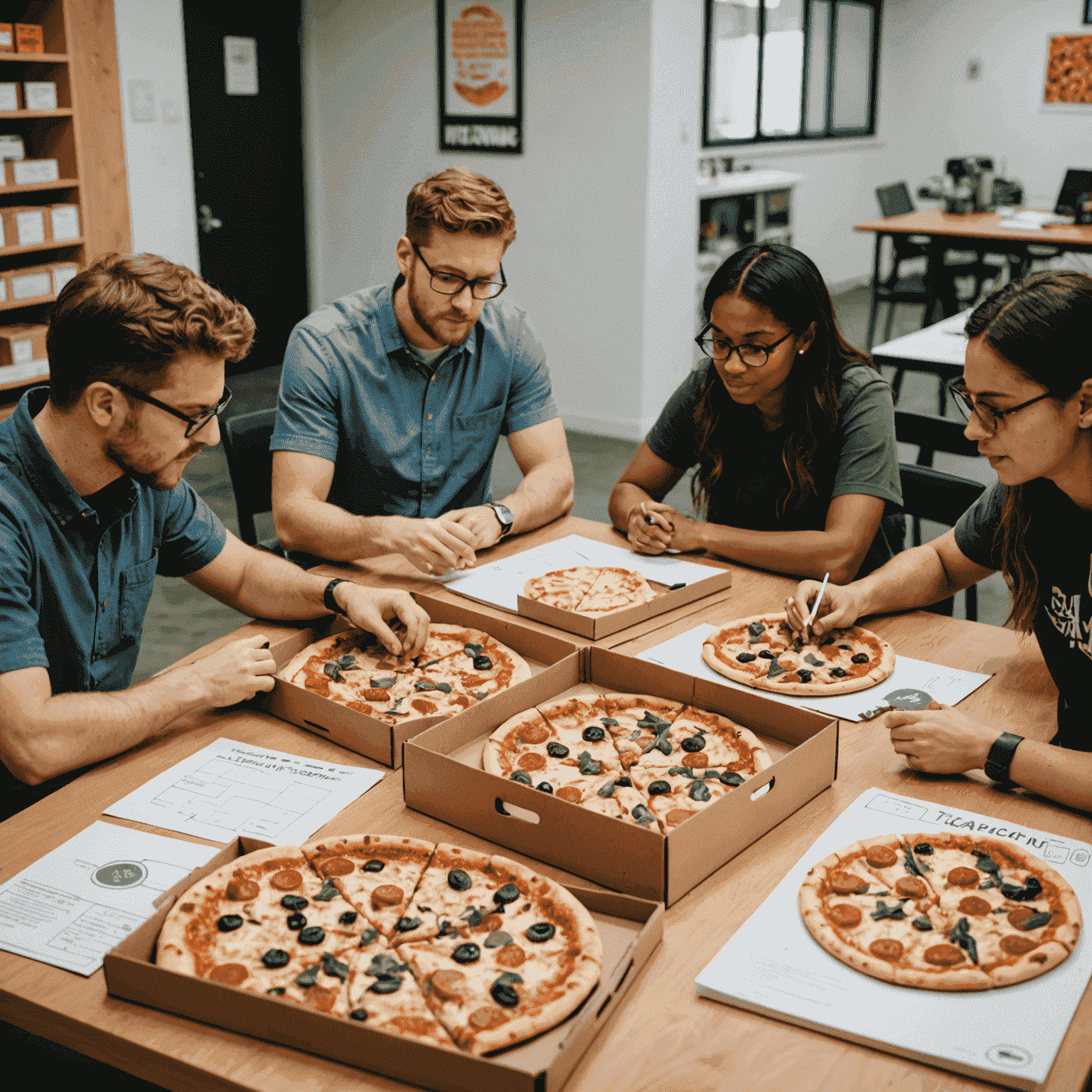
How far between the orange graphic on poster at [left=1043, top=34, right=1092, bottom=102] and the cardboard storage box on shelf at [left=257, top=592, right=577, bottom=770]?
1065cm

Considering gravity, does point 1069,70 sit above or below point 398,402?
above

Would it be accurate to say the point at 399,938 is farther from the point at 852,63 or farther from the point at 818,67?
the point at 852,63

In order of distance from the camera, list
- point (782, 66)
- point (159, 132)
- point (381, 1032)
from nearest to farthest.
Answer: point (381, 1032) < point (159, 132) < point (782, 66)

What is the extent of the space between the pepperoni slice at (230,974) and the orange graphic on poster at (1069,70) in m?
11.5

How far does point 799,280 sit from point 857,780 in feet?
3.77

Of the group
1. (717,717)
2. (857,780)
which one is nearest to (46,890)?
(717,717)

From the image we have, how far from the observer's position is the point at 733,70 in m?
8.88

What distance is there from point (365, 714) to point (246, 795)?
0.20m

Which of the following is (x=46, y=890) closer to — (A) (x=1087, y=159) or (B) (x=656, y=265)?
(B) (x=656, y=265)

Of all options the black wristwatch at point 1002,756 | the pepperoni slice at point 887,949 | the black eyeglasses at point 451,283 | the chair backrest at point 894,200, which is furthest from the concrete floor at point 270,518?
the pepperoni slice at point 887,949

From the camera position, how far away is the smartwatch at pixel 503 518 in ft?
8.00

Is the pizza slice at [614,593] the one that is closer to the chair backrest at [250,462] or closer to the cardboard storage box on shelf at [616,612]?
the cardboard storage box on shelf at [616,612]

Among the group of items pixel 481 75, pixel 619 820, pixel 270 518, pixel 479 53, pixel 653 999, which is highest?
pixel 479 53

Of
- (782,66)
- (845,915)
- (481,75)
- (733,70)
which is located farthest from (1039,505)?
(782,66)
